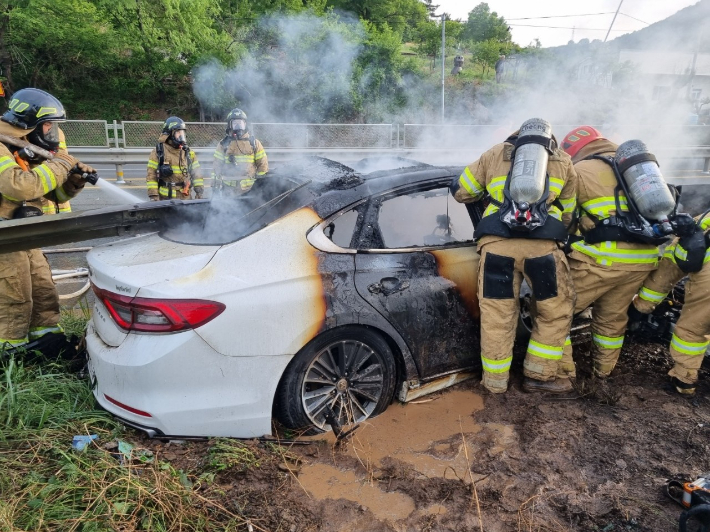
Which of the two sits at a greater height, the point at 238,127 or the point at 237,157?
the point at 238,127

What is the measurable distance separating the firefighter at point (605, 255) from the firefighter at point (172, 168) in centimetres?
541

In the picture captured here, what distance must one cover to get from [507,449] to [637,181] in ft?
6.08

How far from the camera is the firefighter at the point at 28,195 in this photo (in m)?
3.56

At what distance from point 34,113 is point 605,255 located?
399 cm

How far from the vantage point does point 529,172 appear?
322 centimetres

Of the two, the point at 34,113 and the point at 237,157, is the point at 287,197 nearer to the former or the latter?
the point at 34,113

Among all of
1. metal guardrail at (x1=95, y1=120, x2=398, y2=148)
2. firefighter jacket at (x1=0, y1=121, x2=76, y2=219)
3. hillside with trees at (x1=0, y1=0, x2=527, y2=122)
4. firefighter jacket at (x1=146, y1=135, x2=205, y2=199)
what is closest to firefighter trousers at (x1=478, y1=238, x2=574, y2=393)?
firefighter jacket at (x1=0, y1=121, x2=76, y2=219)

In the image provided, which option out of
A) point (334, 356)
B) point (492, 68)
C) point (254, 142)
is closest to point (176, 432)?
point (334, 356)

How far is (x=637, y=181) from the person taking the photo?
11.2 feet

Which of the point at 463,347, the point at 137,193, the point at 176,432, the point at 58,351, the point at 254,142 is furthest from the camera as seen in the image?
the point at 137,193

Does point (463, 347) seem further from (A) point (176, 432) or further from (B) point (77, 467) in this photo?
(B) point (77, 467)

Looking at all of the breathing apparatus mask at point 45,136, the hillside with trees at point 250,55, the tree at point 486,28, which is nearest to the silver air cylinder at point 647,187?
the breathing apparatus mask at point 45,136

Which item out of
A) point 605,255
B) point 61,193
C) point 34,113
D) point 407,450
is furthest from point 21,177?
point 605,255

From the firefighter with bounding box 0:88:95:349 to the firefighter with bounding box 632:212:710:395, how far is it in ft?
13.6
